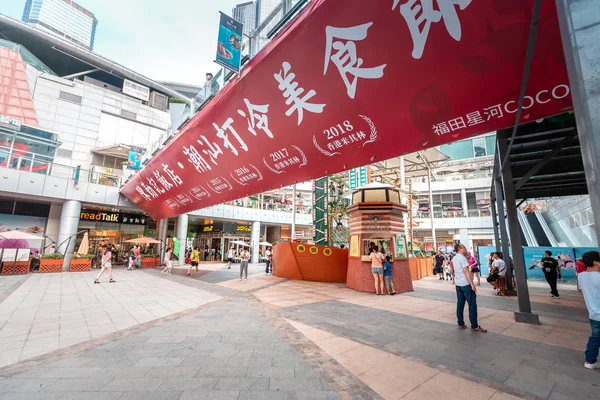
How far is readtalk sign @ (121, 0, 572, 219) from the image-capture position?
3373 millimetres

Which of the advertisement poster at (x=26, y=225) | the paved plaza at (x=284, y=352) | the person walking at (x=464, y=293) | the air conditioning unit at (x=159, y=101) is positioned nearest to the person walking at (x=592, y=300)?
the paved plaza at (x=284, y=352)

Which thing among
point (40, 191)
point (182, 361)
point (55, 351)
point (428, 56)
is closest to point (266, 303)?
point (182, 361)

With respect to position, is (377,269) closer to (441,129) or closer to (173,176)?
(441,129)

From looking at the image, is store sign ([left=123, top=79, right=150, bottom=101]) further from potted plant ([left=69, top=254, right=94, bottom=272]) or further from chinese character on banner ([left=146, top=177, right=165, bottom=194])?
chinese character on banner ([left=146, top=177, right=165, bottom=194])

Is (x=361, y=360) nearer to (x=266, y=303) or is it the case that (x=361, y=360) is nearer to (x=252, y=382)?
(x=252, y=382)

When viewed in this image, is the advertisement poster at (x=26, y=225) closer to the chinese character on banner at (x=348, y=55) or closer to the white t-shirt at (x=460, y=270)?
the chinese character on banner at (x=348, y=55)

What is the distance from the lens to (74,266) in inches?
677

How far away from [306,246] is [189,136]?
8.00 m

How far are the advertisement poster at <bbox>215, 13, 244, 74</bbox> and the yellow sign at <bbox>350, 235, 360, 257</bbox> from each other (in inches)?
321

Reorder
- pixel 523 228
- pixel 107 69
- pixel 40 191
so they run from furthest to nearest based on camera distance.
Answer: pixel 107 69, pixel 523 228, pixel 40 191

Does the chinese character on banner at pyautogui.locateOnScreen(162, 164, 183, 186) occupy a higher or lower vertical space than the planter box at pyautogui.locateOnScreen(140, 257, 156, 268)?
higher

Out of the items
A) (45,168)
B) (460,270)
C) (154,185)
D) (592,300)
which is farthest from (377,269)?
(45,168)

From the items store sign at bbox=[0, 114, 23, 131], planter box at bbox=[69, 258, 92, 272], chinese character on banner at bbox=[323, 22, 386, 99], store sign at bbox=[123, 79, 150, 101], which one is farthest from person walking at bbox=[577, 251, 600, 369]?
store sign at bbox=[123, 79, 150, 101]

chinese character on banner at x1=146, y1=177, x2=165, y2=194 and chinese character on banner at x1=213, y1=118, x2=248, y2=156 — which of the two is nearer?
chinese character on banner at x1=213, y1=118, x2=248, y2=156
